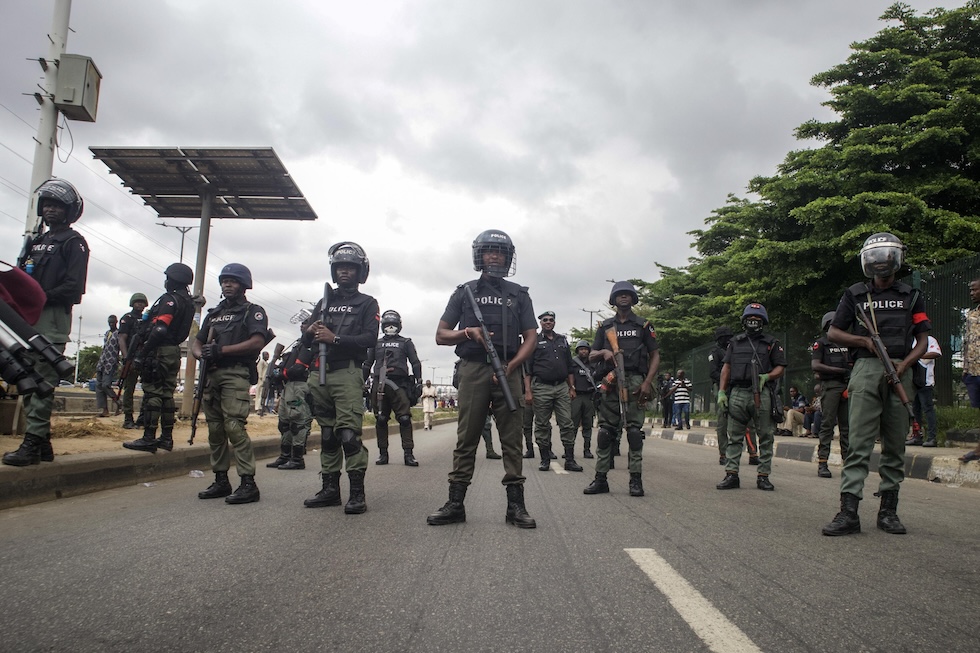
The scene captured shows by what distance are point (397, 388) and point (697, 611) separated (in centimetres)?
725

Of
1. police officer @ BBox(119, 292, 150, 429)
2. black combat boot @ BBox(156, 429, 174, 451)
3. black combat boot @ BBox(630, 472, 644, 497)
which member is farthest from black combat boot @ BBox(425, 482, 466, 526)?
police officer @ BBox(119, 292, 150, 429)

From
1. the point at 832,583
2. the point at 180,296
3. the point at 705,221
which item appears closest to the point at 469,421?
the point at 832,583

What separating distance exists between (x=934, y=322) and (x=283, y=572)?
13.3 metres

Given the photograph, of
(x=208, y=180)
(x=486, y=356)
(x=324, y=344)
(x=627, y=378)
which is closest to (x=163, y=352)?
(x=324, y=344)

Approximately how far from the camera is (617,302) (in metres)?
6.81

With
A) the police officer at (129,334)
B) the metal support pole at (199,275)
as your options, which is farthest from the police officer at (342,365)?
the metal support pole at (199,275)

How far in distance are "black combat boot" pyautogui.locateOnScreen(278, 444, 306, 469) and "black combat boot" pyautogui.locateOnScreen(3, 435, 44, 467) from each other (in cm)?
339

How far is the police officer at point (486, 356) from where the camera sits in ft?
15.9

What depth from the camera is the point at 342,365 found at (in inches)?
224

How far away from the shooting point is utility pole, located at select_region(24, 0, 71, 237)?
8.27m

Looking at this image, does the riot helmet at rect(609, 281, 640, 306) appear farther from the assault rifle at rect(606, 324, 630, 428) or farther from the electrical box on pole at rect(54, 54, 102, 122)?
the electrical box on pole at rect(54, 54, 102, 122)

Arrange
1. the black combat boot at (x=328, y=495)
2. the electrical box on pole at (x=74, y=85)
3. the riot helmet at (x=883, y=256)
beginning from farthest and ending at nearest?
the electrical box on pole at (x=74, y=85)
the black combat boot at (x=328, y=495)
the riot helmet at (x=883, y=256)

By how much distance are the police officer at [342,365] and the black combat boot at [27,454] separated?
218cm

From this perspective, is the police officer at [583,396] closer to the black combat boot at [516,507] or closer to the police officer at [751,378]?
the police officer at [751,378]
